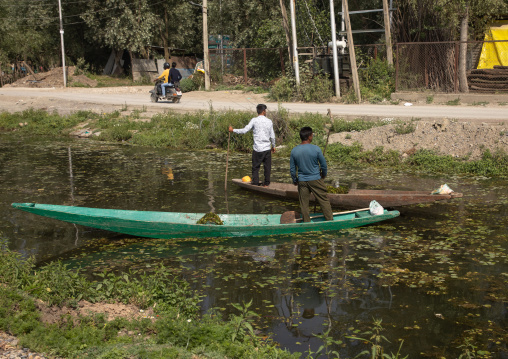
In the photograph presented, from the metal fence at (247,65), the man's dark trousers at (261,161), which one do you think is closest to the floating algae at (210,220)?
the man's dark trousers at (261,161)

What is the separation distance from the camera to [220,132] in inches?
690

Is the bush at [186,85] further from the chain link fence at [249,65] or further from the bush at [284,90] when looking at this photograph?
the bush at [284,90]

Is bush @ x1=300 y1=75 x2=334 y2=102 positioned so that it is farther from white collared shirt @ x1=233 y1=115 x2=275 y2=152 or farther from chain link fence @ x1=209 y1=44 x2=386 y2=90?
white collared shirt @ x1=233 y1=115 x2=275 y2=152

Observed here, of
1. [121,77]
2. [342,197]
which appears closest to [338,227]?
[342,197]

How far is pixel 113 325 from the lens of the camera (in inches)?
208

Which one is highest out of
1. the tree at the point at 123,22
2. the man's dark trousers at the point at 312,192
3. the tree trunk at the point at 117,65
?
the tree at the point at 123,22

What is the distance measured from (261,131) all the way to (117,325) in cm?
659

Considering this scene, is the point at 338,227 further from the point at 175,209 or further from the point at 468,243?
the point at 175,209

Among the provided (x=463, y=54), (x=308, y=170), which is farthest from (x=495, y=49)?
(x=308, y=170)

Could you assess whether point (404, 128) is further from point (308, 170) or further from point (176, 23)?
point (176, 23)

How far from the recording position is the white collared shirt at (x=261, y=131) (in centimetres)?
1119

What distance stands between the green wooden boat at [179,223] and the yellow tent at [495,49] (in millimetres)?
16651

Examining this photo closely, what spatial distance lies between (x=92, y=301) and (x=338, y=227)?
439 cm

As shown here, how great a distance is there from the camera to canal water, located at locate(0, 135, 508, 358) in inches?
228
